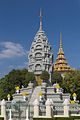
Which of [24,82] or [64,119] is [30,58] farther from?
[64,119]

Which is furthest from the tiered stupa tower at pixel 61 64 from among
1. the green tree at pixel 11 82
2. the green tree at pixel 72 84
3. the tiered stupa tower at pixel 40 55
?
the green tree at pixel 72 84

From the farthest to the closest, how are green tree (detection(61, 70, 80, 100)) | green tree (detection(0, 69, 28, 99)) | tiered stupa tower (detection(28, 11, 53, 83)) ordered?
tiered stupa tower (detection(28, 11, 53, 83)), green tree (detection(0, 69, 28, 99)), green tree (detection(61, 70, 80, 100))

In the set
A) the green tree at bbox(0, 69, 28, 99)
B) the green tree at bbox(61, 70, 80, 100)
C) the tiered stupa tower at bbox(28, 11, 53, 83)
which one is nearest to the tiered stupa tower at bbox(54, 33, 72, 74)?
the tiered stupa tower at bbox(28, 11, 53, 83)

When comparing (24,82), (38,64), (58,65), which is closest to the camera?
(24,82)

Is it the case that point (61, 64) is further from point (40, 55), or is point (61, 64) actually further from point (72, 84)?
point (72, 84)

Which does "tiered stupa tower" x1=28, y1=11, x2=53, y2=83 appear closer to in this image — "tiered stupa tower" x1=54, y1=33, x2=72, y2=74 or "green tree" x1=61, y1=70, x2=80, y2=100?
"tiered stupa tower" x1=54, y1=33, x2=72, y2=74

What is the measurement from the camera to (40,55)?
93.9 meters

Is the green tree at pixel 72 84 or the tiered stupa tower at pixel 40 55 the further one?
the tiered stupa tower at pixel 40 55

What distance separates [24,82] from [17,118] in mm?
33976

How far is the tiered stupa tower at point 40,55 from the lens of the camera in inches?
3624

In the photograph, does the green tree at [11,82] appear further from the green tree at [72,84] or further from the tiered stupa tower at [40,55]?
the tiered stupa tower at [40,55]

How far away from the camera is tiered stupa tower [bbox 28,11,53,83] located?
92.1 metres

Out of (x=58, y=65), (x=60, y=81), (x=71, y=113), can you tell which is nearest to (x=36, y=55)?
(x=58, y=65)

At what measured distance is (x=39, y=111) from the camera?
36219mm
